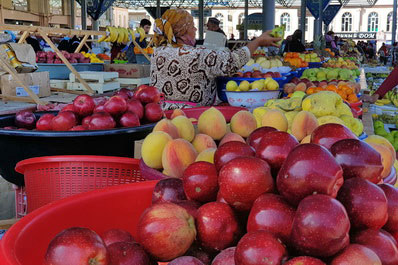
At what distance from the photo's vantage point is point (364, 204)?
2.40 ft

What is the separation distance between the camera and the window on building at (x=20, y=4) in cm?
2070

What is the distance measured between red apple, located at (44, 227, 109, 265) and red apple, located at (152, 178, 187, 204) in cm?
29

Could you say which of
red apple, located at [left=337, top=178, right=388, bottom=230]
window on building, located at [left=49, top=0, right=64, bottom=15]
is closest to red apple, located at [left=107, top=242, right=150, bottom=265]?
red apple, located at [left=337, top=178, right=388, bottom=230]

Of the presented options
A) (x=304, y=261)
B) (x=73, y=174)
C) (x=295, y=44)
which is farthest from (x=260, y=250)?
(x=295, y=44)

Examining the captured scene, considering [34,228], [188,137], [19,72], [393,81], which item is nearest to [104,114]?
Result: [188,137]

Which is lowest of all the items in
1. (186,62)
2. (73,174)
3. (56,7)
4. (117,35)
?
(73,174)

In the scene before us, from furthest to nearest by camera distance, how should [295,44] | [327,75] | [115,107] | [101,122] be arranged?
[295,44] → [327,75] → [115,107] → [101,122]

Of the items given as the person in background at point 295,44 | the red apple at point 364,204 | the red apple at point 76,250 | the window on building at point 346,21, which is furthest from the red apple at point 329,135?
the window on building at point 346,21

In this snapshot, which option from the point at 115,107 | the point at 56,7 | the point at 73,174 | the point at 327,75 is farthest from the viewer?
the point at 56,7

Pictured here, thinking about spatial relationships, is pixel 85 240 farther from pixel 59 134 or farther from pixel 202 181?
pixel 59 134

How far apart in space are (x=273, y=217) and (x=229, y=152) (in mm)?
258

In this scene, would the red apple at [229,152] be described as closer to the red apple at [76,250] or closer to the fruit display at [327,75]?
the red apple at [76,250]

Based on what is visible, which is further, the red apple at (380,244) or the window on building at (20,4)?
the window on building at (20,4)

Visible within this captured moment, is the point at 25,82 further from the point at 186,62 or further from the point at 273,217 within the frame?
the point at 273,217
